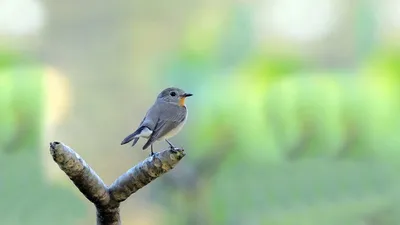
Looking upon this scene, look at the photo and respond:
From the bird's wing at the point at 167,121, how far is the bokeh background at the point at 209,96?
26.7 inches

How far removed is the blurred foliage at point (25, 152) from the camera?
6.38ft

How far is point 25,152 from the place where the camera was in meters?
1.98

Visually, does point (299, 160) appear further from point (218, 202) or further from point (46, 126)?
point (46, 126)

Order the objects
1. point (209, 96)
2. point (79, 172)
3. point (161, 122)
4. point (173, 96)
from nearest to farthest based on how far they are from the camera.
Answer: point (79, 172)
point (161, 122)
point (173, 96)
point (209, 96)

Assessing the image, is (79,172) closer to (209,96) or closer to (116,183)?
(116,183)

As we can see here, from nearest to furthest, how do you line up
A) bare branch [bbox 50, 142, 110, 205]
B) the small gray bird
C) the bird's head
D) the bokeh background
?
bare branch [bbox 50, 142, 110, 205], the small gray bird, the bird's head, the bokeh background

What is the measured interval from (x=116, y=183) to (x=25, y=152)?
4.35 feet

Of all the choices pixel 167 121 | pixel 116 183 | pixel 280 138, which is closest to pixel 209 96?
pixel 280 138

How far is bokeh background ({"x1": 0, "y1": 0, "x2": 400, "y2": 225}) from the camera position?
6.31ft

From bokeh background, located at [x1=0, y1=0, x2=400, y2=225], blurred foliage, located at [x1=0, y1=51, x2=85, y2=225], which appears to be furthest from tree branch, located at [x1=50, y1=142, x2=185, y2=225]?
blurred foliage, located at [x1=0, y1=51, x2=85, y2=225]

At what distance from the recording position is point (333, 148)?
2057mm

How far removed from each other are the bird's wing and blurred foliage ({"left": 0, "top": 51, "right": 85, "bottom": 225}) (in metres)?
0.87

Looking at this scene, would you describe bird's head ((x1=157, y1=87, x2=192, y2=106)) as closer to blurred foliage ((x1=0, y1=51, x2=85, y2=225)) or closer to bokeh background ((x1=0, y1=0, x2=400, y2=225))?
bokeh background ((x1=0, y1=0, x2=400, y2=225))

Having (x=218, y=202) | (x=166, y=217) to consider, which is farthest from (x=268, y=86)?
(x=166, y=217)
